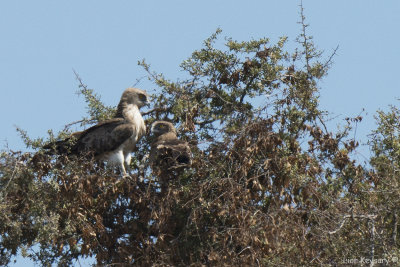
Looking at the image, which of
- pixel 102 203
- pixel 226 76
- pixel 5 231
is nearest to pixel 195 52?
pixel 226 76

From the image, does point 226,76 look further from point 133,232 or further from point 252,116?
point 133,232

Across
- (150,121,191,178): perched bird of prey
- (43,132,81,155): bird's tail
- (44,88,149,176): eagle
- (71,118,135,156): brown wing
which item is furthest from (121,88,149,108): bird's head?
(43,132,81,155): bird's tail

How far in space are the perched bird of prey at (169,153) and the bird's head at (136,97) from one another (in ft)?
3.81

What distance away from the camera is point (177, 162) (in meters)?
14.0

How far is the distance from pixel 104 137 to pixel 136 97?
1072 millimetres

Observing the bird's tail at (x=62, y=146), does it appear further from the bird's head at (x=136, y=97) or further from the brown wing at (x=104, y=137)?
the bird's head at (x=136, y=97)

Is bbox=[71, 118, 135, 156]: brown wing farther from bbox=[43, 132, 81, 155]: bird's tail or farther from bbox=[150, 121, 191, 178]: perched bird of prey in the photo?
bbox=[150, 121, 191, 178]: perched bird of prey

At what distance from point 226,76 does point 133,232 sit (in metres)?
3.02

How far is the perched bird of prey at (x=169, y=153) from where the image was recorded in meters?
14.1

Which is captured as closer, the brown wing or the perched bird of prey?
the perched bird of prey

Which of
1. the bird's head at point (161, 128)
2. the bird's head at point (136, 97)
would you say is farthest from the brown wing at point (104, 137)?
the bird's head at point (136, 97)

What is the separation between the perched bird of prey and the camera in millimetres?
14133

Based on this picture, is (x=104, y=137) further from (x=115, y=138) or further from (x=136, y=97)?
(x=136, y=97)

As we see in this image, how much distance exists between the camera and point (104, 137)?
51.0 feet
